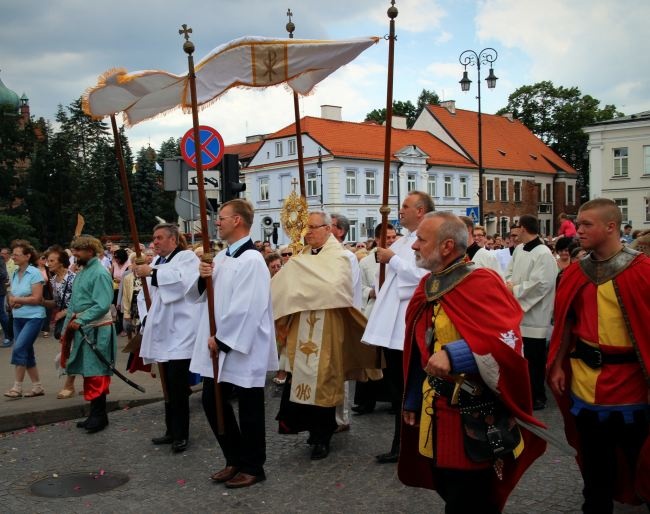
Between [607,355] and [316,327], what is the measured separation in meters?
2.69

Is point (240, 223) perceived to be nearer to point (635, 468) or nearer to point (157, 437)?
point (157, 437)

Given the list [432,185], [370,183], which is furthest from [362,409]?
[432,185]

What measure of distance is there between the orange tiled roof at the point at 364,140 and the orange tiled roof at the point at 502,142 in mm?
1894

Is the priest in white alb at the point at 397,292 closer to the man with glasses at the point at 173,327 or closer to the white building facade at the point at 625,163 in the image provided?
the man with glasses at the point at 173,327

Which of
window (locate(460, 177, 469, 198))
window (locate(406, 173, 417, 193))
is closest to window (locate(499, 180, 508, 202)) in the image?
window (locate(460, 177, 469, 198))

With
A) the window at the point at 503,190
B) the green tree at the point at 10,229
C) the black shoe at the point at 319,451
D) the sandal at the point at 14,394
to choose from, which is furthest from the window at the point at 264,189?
the black shoe at the point at 319,451

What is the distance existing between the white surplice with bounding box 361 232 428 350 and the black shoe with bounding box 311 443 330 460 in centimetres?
105

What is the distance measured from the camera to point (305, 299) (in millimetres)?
6254

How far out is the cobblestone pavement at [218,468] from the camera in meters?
5.04

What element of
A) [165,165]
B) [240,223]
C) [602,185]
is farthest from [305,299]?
[602,185]

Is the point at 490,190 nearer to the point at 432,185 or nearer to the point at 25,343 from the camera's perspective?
the point at 432,185

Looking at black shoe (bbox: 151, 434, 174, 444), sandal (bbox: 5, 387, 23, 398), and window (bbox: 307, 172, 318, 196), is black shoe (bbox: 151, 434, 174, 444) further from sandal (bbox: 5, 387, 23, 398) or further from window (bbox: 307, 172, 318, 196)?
window (bbox: 307, 172, 318, 196)

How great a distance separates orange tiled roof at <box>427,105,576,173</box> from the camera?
59344 millimetres

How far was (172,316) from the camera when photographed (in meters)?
6.61
